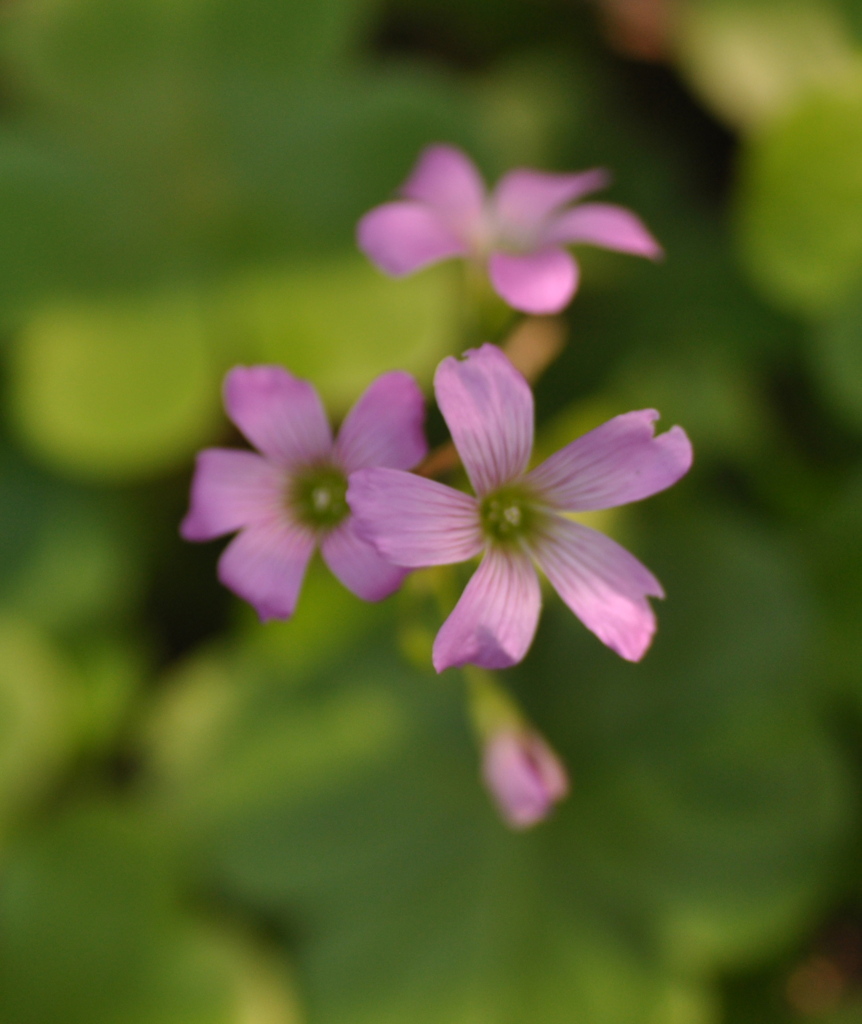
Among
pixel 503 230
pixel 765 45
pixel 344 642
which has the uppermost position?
pixel 765 45

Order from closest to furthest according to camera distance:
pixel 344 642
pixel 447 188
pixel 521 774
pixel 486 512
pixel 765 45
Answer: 1. pixel 486 512
2. pixel 521 774
3. pixel 447 188
4. pixel 344 642
5. pixel 765 45

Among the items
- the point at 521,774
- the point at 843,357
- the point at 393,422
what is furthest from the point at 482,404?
the point at 843,357

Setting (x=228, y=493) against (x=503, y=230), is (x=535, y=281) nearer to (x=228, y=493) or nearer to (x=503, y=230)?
(x=503, y=230)

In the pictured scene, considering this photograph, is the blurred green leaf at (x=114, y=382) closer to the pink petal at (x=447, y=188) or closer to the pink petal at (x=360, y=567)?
the pink petal at (x=447, y=188)

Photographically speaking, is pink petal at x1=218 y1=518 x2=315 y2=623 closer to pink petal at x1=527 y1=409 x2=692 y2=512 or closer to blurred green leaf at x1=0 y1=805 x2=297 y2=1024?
pink petal at x1=527 y1=409 x2=692 y2=512

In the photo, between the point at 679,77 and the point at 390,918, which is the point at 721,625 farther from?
the point at 679,77

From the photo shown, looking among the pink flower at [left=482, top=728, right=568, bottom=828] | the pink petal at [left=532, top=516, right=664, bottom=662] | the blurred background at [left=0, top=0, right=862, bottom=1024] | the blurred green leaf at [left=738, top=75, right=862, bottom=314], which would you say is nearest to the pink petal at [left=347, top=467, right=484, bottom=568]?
the pink petal at [left=532, top=516, right=664, bottom=662]
